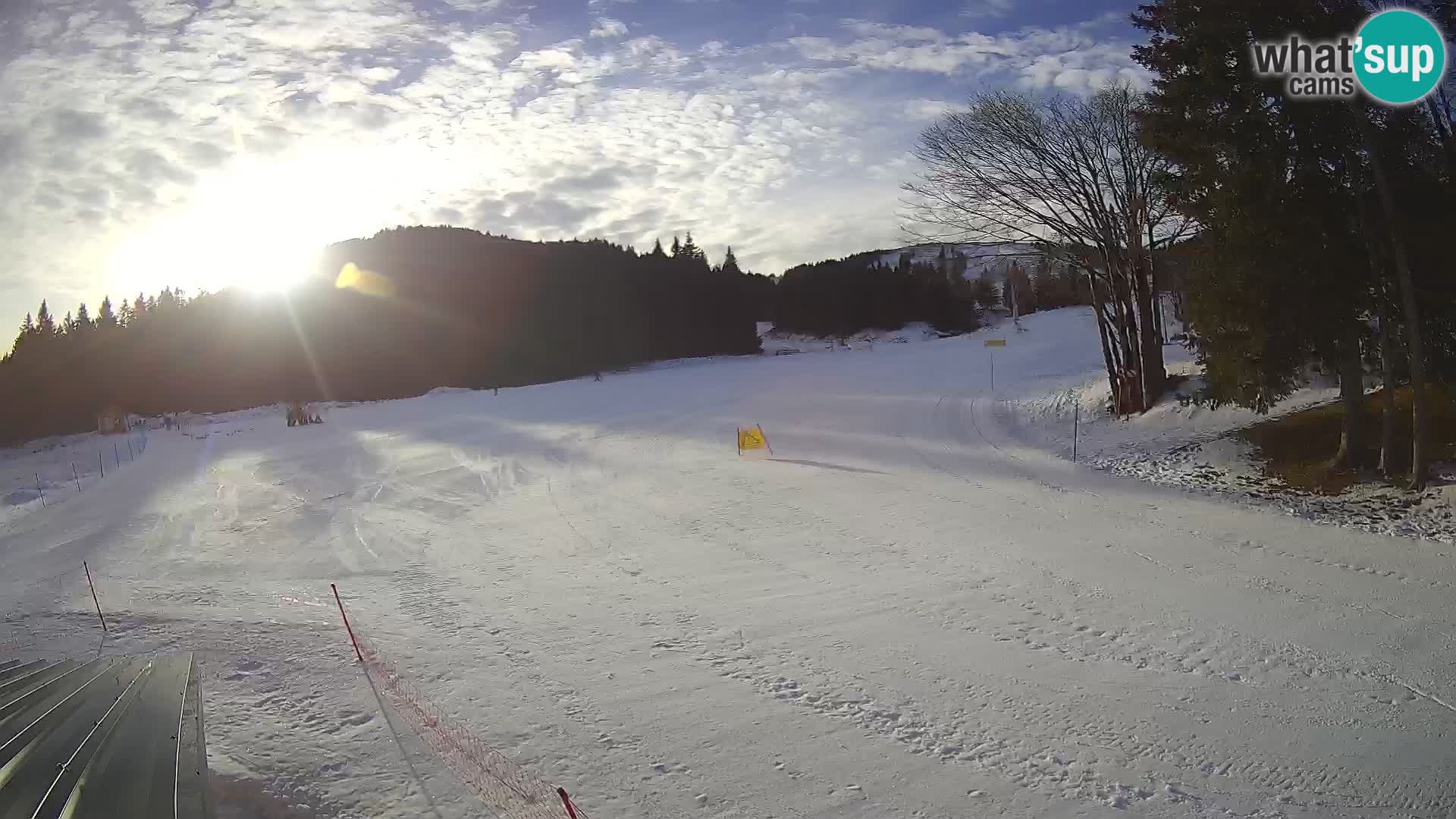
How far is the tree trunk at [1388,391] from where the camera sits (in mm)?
12102

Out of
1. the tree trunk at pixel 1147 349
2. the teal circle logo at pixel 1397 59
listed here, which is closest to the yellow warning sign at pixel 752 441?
the tree trunk at pixel 1147 349

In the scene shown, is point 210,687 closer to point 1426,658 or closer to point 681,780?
point 681,780

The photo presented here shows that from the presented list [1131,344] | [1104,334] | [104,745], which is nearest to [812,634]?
[104,745]

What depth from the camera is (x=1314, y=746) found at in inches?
233

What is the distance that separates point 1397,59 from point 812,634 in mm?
11772

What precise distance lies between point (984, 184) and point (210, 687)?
1952 centimetres

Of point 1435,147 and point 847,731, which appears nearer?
point 847,731

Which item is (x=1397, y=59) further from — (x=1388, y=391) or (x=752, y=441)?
(x=752, y=441)

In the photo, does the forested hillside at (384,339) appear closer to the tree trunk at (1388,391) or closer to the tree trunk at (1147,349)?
the tree trunk at (1147,349)

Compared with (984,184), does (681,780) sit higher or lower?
lower

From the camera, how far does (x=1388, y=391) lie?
1211 centimetres

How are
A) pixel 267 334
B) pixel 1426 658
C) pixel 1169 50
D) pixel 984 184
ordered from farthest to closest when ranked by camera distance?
pixel 267 334
pixel 984 184
pixel 1169 50
pixel 1426 658

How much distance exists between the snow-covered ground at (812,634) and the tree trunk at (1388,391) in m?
1.99

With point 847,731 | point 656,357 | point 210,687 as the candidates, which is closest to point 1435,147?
point 847,731
